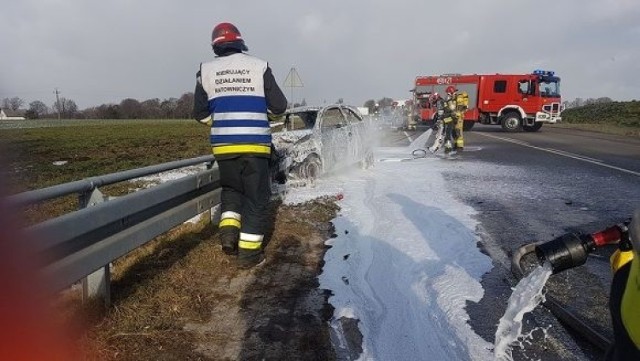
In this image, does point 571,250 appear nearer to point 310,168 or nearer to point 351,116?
point 310,168

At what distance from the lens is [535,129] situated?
1062 inches

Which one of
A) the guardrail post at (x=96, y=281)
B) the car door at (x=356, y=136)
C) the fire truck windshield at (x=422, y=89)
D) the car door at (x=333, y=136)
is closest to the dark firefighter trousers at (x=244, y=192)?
the guardrail post at (x=96, y=281)

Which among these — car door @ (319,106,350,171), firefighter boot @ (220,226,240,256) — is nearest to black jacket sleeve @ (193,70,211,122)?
firefighter boot @ (220,226,240,256)

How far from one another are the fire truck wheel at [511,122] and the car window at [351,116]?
18.1 metres

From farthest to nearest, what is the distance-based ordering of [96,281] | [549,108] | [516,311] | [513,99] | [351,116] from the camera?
[513,99] < [549,108] < [351,116] < [96,281] < [516,311]

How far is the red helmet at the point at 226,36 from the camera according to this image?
15.3ft

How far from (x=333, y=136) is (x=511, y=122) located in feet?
65.4

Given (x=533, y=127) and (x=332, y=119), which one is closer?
(x=332, y=119)

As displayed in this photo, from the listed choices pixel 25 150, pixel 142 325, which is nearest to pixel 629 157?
pixel 142 325

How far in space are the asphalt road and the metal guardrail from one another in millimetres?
2429

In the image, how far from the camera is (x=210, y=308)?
3.62 meters

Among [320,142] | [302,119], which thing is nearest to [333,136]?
[320,142]

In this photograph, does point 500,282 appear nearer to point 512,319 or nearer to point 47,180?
point 512,319

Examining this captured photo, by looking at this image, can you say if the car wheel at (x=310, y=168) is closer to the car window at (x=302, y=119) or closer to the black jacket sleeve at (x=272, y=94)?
the car window at (x=302, y=119)
